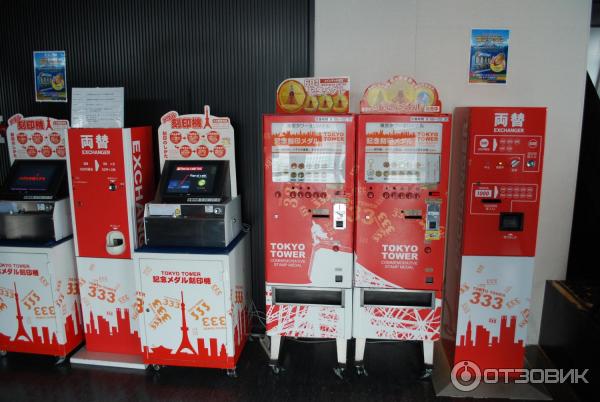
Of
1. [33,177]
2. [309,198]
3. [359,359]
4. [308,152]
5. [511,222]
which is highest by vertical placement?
[308,152]

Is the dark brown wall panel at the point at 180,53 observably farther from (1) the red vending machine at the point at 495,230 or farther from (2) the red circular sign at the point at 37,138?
(1) the red vending machine at the point at 495,230

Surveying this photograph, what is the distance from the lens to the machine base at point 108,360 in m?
3.60

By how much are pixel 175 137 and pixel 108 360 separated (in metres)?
1.85

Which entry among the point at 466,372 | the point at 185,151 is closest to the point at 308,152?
the point at 185,151

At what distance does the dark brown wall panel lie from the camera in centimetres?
385

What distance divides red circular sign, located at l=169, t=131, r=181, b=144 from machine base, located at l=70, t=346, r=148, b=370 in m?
1.76

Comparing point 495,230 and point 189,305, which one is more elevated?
point 495,230

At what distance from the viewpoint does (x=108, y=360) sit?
3.63m

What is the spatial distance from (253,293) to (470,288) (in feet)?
6.34

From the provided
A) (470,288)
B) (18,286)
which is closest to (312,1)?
(470,288)

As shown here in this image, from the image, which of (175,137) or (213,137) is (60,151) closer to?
(175,137)

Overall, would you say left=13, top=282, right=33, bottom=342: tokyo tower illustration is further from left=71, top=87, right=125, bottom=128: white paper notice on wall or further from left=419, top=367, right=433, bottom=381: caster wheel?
left=419, top=367, right=433, bottom=381: caster wheel

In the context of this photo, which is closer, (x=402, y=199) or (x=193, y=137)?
(x=402, y=199)

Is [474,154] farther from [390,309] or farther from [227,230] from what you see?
[227,230]
